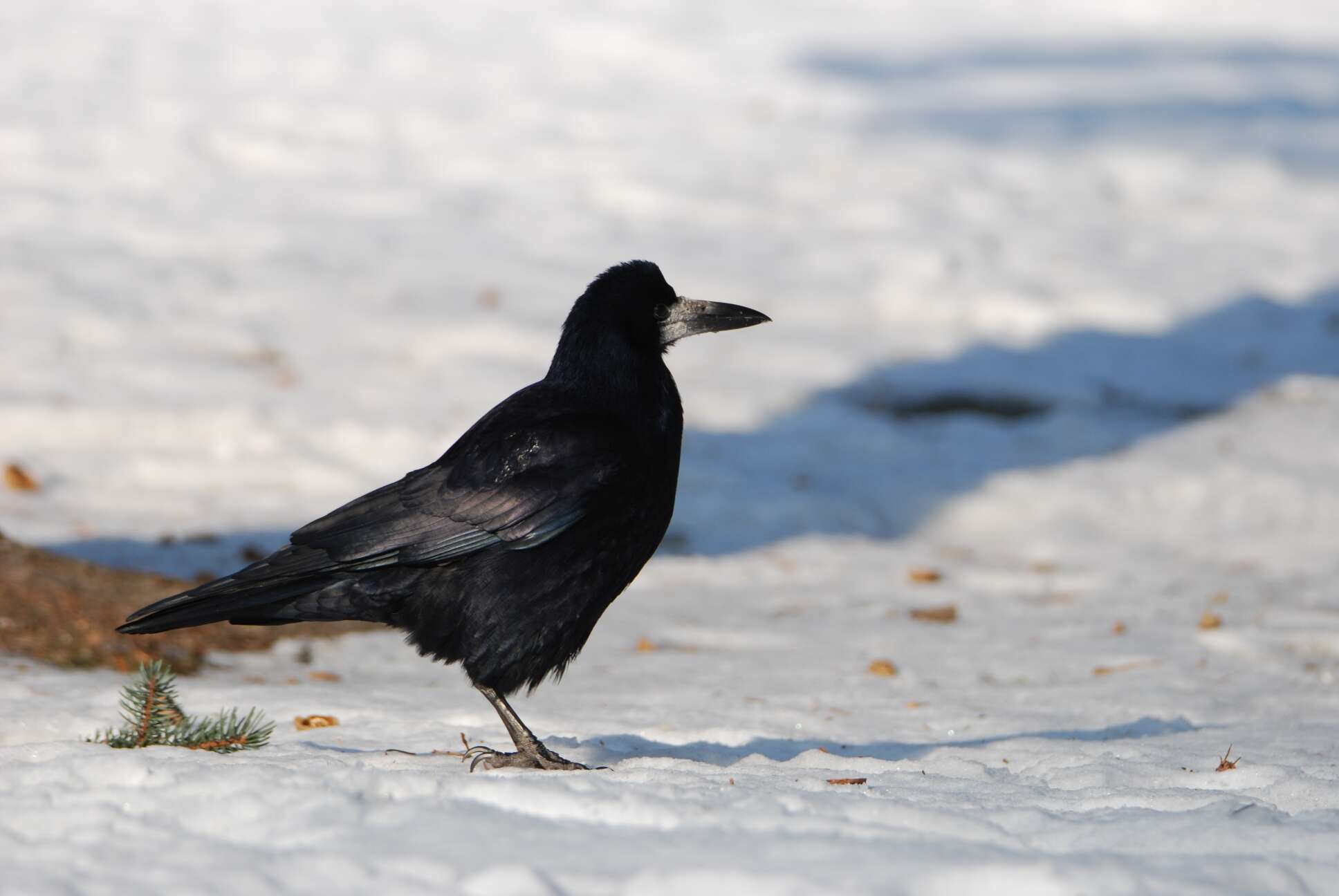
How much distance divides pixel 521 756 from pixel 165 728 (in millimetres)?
951

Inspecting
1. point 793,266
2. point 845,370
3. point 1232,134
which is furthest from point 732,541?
point 1232,134

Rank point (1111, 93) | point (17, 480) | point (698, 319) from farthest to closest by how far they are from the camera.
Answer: point (1111, 93)
point (17, 480)
point (698, 319)

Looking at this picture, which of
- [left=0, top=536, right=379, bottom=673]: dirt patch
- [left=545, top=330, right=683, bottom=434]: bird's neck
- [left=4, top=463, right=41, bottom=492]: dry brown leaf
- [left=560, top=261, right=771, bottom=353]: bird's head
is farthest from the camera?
[left=4, top=463, right=41, bottom=492]: dry brown leaf

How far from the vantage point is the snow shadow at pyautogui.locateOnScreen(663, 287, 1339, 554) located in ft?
25.8

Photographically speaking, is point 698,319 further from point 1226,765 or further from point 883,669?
point 1226,765

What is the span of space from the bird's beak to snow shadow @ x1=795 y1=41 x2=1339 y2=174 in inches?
391

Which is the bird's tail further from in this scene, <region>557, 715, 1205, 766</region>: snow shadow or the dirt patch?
the dirt patch

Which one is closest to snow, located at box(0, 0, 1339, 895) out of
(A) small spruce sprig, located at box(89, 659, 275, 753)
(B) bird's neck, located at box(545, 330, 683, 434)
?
(A) small spruce sprig, located at box(89, 659, 275, 753)

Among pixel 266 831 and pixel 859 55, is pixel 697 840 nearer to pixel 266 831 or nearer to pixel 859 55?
pixel 266 831

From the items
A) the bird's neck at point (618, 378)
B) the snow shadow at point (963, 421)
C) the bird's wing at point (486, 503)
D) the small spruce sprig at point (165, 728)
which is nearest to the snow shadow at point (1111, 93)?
the snow shadow at point (963, 421)

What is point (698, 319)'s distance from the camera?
15.4 ft

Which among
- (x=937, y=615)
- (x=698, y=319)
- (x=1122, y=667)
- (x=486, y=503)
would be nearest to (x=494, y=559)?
(x=486, y=503)

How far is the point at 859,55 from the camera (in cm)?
1659

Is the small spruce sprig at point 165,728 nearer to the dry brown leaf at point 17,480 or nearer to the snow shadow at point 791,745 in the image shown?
the snow shadow at point 791,745
